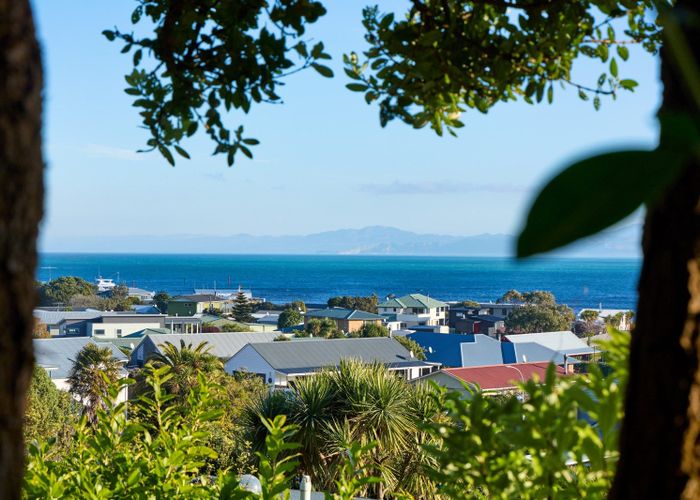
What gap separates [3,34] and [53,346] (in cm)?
2760

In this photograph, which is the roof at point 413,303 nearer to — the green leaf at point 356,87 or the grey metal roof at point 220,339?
the grey metal roof at point 220,339

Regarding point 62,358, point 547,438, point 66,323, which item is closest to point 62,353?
point 62,358

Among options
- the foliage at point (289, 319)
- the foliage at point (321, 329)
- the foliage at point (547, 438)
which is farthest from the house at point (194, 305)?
the foliage at point (547, 438)

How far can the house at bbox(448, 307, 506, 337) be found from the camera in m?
45.5

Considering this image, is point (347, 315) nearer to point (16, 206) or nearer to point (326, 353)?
point (326, 353)

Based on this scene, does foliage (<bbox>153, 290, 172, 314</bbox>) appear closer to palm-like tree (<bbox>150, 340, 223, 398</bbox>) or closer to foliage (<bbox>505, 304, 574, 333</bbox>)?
foliage (<bbox>505, 304, 574, 333</bbox>)

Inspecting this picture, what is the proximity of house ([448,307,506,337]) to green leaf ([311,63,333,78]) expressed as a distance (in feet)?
137

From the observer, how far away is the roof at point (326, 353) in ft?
84.1

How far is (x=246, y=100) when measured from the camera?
5.79 ft

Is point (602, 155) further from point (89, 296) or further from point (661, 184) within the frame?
point (89, 296)

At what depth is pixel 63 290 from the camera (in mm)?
51594

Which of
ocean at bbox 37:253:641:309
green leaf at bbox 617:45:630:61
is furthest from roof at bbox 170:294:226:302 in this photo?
green leaf at bbox 617:45:630:61

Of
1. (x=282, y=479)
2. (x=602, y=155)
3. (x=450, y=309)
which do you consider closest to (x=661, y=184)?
(x=602, y=155)

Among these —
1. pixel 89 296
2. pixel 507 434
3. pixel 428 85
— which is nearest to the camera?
pixel 507 434
